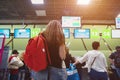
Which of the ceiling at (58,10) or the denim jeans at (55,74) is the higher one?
the ceiling at (58,10)

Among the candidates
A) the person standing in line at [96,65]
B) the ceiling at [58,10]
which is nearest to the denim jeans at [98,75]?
the person standing in line at [96,65]

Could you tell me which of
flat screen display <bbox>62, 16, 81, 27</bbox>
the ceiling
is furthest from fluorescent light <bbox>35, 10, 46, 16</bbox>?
flat screen display <bbox>62, 16, 81, 27</bbox>

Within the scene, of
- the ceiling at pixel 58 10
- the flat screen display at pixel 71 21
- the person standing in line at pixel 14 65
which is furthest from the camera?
the flat screen display at pixel 71 21

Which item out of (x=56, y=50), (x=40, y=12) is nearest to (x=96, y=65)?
(x=56, y=50)

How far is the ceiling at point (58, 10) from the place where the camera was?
934 centimetres

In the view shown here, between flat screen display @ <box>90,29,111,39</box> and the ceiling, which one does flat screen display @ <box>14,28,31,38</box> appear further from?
flat screen display @ <box>90,29,111,39</box>

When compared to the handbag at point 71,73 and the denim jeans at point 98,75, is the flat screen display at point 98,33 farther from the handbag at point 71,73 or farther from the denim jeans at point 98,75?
the denim jeans at point 98,75

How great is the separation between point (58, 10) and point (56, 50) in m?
7.86

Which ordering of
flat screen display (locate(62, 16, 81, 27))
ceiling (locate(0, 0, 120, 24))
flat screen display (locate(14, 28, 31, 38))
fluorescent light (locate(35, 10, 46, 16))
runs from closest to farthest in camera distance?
1. ceiling (locate(0, 0, 120, 24))
2. flat screen display (locate(62, 16, 81, 27))
3. fluorescent light (locate(35, 10, 46, 16))
4. flat screen display (locate(14, 28, 31, 38))

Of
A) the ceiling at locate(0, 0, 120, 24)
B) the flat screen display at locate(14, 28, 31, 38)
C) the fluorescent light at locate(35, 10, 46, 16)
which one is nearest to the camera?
the ceiling at locate(0, 0, 120, 24)

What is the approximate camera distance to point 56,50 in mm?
2859

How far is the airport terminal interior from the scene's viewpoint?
959cm

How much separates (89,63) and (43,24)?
22.7 feet

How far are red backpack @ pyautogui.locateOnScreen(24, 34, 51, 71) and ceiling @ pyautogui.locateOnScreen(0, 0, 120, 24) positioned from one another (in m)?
6.42
